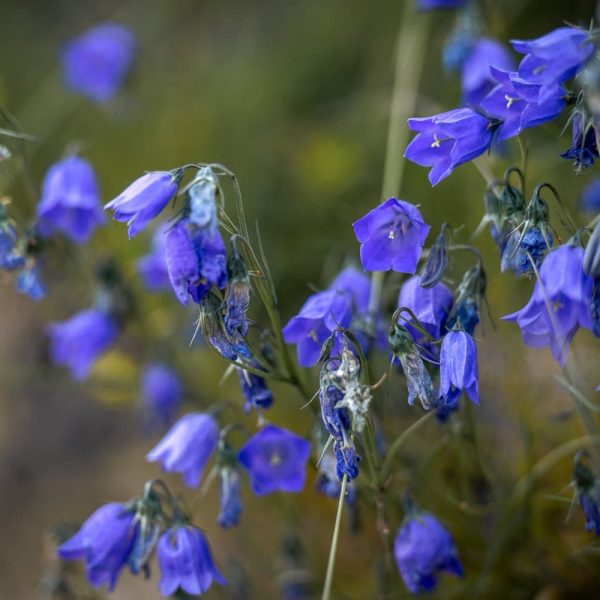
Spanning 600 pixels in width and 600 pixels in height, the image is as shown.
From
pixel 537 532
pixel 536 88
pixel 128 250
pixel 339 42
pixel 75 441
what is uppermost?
pixel 536 88

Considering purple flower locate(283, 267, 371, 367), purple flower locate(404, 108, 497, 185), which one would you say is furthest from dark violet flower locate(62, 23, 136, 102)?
purple flower locate(404, 108, 497, 185)

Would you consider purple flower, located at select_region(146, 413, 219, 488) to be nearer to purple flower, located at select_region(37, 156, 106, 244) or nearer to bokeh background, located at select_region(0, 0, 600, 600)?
bokeh background, located at select_region(0, 0, 600, 600)

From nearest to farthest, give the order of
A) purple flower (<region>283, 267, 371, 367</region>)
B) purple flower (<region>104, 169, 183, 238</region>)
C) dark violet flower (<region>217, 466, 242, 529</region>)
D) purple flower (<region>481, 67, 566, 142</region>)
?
purple flower (<region>481, 67, 566, 142</region>)
purple flower (<region>104, 169, 183, 238</region>)
purple flower (<region>283, 267, 371, 367</region>)
dark violet flower (<region>217, 466, 242, 529</region>)

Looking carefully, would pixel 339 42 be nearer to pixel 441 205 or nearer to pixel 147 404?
pixel 441 205

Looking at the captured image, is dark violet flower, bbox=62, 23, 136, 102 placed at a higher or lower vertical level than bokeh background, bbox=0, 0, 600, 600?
higher

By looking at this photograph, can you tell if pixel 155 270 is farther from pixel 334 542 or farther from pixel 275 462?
pixel 334 542

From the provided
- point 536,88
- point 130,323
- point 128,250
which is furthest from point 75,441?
point 536,88
